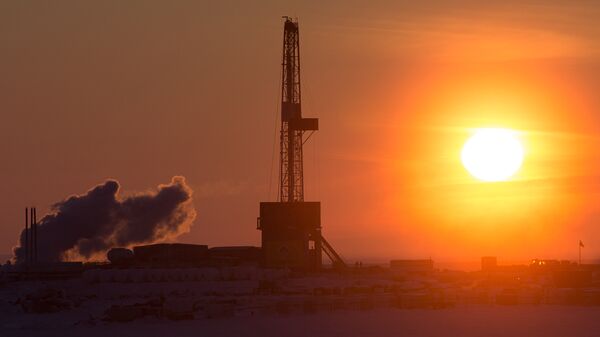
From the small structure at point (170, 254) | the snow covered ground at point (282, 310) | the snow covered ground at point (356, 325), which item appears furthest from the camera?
the small structure at point (170, 254)

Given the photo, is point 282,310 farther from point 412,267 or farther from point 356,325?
point 412,267

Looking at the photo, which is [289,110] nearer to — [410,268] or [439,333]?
[410,268]

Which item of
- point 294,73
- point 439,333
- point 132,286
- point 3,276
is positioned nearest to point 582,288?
point 439,333

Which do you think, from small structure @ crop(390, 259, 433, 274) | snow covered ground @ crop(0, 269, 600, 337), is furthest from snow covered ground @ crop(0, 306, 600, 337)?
small structure @ crop(390, 259, 433, 274)

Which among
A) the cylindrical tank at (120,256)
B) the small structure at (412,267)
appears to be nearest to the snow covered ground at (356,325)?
the small structure at (412,267)

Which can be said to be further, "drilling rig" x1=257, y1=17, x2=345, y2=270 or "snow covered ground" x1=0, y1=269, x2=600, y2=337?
"drilling rig" x1=257, y1=17, x2=345, y2=270

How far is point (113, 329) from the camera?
50438 millimetres

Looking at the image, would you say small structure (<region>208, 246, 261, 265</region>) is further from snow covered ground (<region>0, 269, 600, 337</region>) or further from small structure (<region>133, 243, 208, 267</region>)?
snow covered ground (<region>0, 269, 600, 337</region>)

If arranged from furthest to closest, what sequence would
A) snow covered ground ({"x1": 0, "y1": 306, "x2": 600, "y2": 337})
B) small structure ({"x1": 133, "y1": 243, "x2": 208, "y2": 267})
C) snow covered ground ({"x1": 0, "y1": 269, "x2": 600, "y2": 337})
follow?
small structure ({"x1": 133, "y1": 243, "x2": 208, "y2": 267}) < snow covered ground ({"x1": 0, "y1": 269, "x2": 600, "y2": 337}) < snow covered ground ({"x1": 0, "y1": 306, "x2": 600, "y2": 337})

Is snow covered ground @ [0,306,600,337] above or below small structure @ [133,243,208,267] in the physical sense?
below

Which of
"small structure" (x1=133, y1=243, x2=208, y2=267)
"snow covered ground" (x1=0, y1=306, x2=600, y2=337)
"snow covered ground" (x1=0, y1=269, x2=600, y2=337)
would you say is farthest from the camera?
"small structure" (x1=133, y1=243, x2=208, y2=267)

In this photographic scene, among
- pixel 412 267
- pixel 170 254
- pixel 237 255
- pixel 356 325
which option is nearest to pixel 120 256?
pixel 170 254

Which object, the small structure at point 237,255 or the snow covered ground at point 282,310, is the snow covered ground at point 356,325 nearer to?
the snow covered ground at point 282,310

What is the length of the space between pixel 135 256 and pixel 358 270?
60.2 feet
